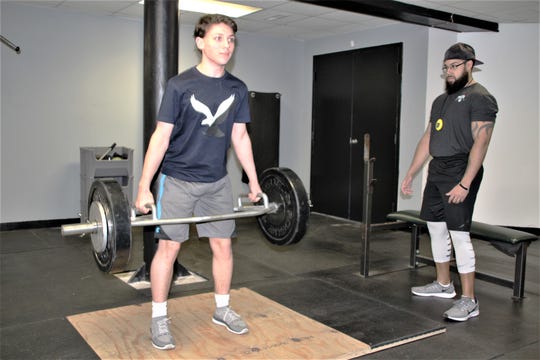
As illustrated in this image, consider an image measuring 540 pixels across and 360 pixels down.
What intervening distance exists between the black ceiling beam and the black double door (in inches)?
25.6

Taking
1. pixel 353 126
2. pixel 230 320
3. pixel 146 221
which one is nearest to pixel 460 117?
pixel 230 320

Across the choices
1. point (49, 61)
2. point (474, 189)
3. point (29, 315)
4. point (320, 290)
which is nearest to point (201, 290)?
point (320, 290)

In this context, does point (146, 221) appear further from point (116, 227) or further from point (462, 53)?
point (462, 53)

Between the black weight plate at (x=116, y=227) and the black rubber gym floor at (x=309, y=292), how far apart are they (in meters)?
0.54

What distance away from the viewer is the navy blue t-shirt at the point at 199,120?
2.07m

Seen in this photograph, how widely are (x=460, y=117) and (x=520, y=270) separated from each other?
103cm

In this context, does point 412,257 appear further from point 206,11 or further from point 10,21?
point 10,21

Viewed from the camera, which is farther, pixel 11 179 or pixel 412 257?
pixel 11 179

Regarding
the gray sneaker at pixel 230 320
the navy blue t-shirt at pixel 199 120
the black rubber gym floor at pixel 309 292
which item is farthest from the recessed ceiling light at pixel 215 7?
the gray sneaker at pixel 230 320

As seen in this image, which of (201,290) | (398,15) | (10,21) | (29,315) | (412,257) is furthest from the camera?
(10,21)

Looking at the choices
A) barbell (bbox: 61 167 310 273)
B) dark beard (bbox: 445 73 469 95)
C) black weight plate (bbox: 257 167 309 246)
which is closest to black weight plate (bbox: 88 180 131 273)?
barbell (bbox: 61 167 310 273)

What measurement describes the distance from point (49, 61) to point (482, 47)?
4122 millimetres

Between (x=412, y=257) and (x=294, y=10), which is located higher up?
(x=294, y=10)

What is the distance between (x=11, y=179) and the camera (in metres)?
4.86
